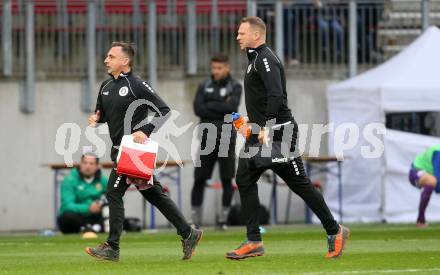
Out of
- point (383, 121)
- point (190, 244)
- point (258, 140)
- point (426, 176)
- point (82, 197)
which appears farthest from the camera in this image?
point (383, 121)

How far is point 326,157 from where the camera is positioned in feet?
71.2

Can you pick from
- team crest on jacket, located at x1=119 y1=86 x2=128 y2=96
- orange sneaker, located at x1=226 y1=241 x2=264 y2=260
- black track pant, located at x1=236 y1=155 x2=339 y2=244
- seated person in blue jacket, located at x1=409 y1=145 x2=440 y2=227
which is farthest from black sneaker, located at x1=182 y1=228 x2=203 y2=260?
seated person in blue jacket, located at x1=409 y1=145 x2=440 y2=227

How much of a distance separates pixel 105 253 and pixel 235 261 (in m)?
1.15

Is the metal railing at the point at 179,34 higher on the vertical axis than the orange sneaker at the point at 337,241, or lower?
higher

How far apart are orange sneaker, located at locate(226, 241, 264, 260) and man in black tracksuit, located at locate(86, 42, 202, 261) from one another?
1.45 ft

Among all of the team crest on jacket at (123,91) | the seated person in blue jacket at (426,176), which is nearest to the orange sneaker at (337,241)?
the team crest on jacket at (123,91)

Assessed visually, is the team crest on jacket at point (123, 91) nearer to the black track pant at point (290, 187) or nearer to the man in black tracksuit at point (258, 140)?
the man in black tracksuit at point (258, 140)

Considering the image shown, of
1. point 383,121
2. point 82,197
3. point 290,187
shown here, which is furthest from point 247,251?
point 383,121

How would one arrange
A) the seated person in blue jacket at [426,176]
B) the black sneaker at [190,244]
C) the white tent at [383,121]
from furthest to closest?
the white tent at [383,121]
the seated person in blue jacket at [426,176]
the black sneaker at [190,244]

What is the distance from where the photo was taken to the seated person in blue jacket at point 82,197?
63.4ft

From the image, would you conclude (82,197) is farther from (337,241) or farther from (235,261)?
(337,241)

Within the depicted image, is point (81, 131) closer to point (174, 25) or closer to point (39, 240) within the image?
point (174, 25)

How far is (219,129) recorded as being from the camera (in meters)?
19.6

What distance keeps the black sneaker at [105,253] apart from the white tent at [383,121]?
33.6ft
